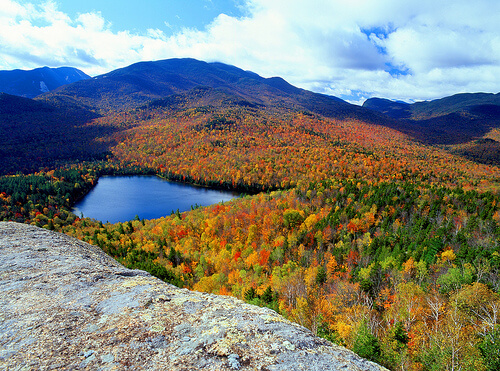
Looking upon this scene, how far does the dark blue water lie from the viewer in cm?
12049

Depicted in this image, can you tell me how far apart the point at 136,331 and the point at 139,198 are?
147 m

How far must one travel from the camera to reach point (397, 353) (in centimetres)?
2712

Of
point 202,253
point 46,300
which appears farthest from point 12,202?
point 46,300

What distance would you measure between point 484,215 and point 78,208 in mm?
165572

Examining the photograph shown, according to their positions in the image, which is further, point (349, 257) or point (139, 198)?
point (139, 198)

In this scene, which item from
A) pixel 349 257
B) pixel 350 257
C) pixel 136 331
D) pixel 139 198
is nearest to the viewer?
pixel 136 331

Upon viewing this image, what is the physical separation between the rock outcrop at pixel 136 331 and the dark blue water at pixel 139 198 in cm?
11533

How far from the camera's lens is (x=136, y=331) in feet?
23.0

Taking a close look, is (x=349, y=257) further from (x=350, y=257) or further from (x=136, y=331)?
(x=136, y=331)

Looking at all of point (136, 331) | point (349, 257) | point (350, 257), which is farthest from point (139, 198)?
point (136, 331)

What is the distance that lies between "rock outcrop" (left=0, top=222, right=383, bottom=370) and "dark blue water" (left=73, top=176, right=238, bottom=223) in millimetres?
115332

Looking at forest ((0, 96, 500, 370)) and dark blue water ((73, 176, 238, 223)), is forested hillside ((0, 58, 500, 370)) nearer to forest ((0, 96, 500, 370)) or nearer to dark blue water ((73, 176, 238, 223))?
forest ((0, 96, 500, 370))

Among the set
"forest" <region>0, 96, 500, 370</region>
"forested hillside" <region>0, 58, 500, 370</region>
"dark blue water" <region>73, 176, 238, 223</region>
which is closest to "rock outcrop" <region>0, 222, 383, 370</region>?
"forest" <region>0, 96, 500, 370</region>

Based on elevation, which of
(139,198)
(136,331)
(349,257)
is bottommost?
(139,198)
